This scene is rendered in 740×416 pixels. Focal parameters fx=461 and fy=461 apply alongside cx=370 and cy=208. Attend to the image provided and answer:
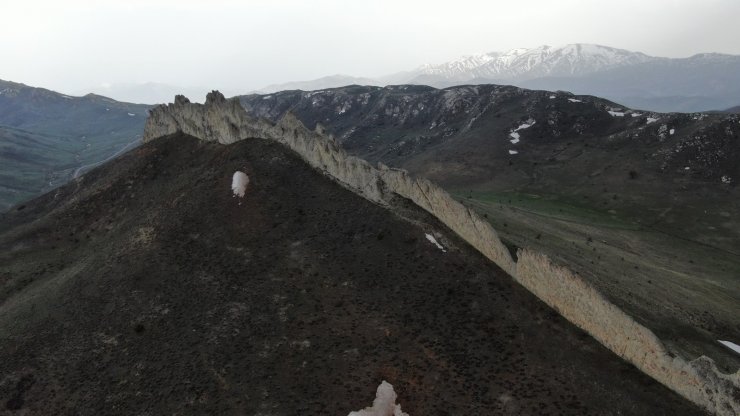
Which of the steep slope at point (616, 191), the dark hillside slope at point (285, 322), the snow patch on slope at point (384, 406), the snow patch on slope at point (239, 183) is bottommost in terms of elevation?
the steep slope at point (616, 191)

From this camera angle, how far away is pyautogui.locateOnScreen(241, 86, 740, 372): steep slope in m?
50.1

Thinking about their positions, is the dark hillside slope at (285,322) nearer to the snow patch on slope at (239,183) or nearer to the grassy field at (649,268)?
the snow patch on slope at (239,183)

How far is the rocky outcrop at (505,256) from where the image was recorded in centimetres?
2859

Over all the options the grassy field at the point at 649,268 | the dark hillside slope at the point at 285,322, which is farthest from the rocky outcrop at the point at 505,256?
the grassy field at the point at 649,268

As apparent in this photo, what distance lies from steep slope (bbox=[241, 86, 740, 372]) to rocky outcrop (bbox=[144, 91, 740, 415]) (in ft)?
20.3

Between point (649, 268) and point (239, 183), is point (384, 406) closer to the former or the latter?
point (239, 183)

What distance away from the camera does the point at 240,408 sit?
1205 inches

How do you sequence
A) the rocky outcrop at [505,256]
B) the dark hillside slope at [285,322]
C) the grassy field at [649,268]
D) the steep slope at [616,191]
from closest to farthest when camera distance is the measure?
the rocky outcrop at [505,256]
the dark hillside slope at [285,322]
the grassy field at [649,268]
the steep slope at [616,191]

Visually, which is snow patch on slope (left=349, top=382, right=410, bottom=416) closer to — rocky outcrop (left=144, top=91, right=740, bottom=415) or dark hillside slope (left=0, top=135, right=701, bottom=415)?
dark hillside slope (left=0, top=135, right=701, bottom=415)

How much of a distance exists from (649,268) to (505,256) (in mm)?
33995

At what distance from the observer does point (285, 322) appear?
3759 cm

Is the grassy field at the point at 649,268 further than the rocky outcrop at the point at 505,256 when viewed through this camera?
Yes

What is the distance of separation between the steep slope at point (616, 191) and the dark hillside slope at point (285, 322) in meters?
10.5

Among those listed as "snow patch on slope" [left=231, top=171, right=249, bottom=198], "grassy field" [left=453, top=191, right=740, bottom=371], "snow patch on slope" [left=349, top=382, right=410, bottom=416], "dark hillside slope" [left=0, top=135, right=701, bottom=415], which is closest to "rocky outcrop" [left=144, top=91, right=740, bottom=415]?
"dark hillside slope" [left=0, top=135, right=701, bottom=415]
